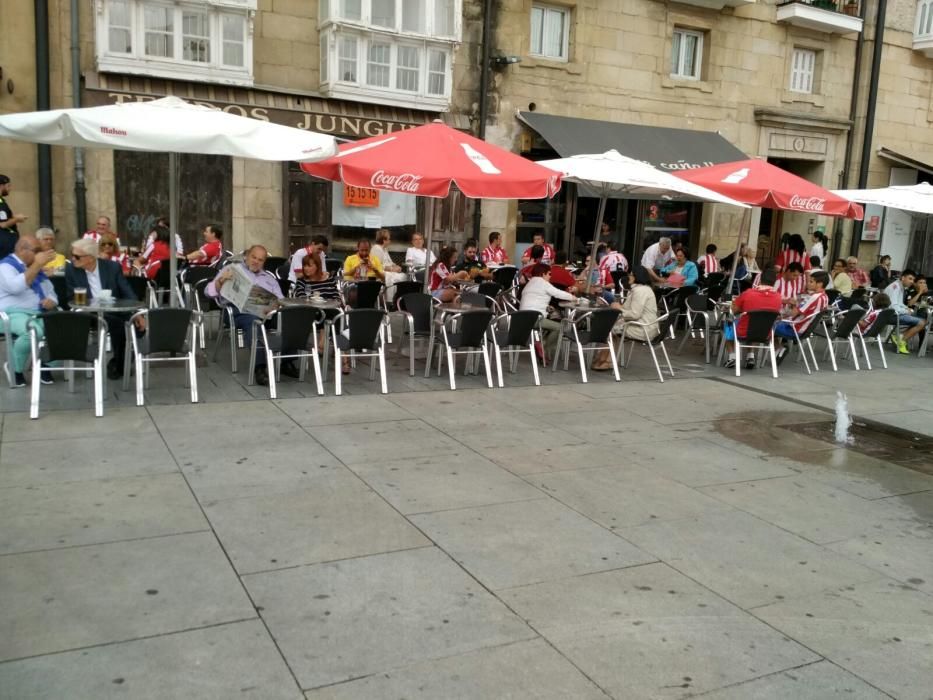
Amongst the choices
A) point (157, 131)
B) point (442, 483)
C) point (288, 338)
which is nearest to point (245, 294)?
point (288, 338)

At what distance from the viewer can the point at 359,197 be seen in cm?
1481

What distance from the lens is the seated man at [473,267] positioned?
37.7 ft

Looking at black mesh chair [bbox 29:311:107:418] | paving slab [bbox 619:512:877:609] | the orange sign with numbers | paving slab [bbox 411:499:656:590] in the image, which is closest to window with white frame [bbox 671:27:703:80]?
the orange sign with numbers

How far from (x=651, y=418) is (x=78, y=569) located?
16.9ft

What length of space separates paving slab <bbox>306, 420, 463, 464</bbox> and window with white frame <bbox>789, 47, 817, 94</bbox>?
16578 millimetres

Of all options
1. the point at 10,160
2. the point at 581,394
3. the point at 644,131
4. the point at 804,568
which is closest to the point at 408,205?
the point at 644,131

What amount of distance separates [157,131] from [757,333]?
695cm

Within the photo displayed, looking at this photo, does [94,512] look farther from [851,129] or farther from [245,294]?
[851,129]

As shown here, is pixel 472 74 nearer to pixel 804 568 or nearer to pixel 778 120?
pixel 778 120

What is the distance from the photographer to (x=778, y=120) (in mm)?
18953

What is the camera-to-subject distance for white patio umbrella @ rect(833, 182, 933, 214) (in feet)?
41.3

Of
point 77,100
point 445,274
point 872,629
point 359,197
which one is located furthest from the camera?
point 359,197

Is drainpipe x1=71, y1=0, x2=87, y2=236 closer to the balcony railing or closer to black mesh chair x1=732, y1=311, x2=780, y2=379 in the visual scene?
black mesh chair x1=732, y1=311, x2=780, y2=379

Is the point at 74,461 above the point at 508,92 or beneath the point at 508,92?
beneath
